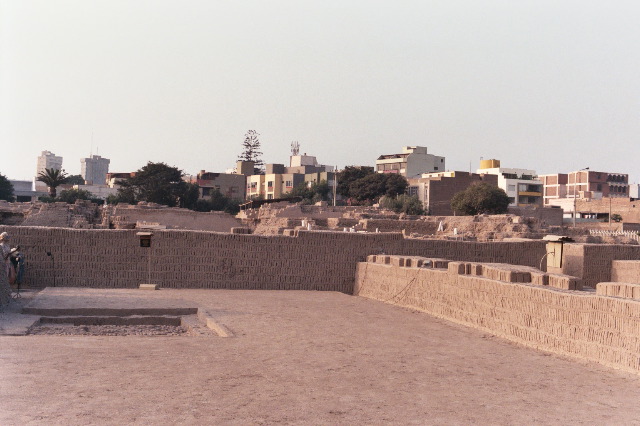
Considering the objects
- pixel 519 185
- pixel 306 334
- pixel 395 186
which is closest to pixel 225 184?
pixel 395 186

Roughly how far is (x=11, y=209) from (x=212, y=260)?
2537cm

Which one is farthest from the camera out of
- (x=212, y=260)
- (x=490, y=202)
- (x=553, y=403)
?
(x=490, y=202)

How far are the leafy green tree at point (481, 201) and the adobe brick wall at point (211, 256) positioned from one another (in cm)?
4390

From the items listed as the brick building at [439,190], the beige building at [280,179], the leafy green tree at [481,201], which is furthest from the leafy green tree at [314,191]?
the leafy green tree at [481,201]

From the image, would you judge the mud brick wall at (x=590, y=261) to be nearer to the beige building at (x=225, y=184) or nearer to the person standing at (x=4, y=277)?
the person standing at (x=4, y=277)

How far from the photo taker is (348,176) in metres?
81.2

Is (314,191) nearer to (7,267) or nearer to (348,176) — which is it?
(348,176)

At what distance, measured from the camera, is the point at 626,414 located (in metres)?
6.59

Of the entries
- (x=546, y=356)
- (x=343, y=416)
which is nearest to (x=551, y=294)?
(x=546, y=356)

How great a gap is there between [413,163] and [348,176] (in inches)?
653

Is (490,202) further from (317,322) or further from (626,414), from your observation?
(626,414)

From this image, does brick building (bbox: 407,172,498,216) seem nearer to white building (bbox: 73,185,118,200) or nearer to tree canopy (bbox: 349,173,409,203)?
tree canopy (bbox: 349,173,409,203)

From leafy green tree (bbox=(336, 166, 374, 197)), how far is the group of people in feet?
215

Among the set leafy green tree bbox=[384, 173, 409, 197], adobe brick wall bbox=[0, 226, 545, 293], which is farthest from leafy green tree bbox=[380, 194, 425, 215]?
adobe brick wall bbox=[0, 226, 545, 293]
